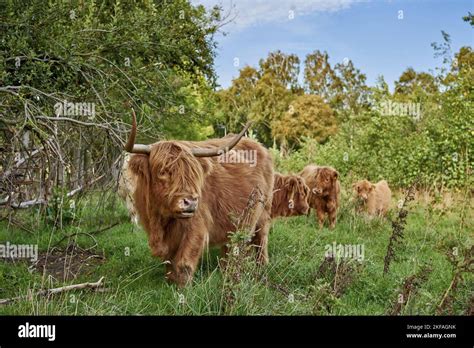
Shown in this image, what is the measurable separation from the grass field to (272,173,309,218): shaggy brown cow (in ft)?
0.81

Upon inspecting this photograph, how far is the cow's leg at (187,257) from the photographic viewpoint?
4.54 m

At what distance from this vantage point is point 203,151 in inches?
190

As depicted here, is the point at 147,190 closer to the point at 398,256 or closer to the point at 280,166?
the point at 398,256

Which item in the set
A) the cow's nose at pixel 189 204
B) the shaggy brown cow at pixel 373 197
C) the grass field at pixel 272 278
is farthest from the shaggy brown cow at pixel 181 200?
the shaggy brown cow at pixel 373 197

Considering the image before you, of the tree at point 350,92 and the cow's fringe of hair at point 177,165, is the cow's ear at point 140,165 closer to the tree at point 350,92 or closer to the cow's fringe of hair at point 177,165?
the cow's fringe of hair at point 177,165

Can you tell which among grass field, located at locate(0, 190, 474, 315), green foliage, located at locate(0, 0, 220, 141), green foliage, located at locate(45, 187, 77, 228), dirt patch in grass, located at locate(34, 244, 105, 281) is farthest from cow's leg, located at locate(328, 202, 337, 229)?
dirt patch in grass, located at locate(34, 244, 105, 281)

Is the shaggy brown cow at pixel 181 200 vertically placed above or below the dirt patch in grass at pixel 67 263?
above

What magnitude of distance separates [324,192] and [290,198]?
1216mm

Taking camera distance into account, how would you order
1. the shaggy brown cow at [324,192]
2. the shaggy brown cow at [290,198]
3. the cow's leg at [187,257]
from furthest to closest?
the shaggy brown cow at [324,192], the shaggy brown cow at [290,198], the cow's leg at [187,257]

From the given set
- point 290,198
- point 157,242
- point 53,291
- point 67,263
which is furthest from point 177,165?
point 290,198

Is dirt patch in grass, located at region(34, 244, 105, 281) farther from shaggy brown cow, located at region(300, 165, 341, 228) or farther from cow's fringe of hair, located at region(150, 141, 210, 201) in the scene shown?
shaggy brown cow, located at region(300, 165, 341, 228)
